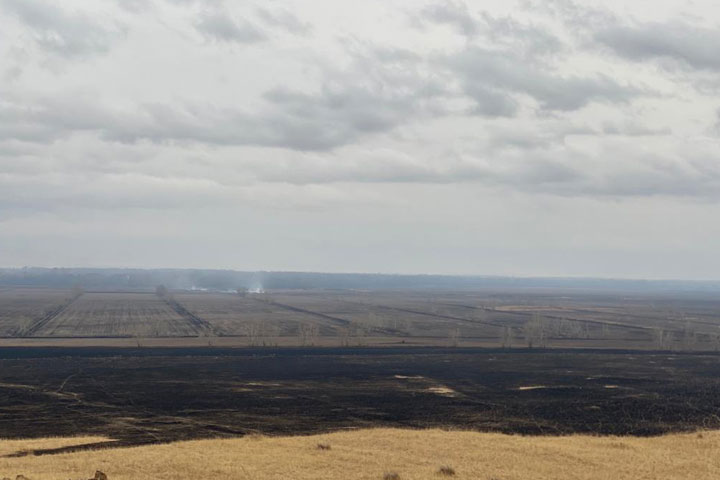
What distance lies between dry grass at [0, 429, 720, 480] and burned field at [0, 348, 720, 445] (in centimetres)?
771

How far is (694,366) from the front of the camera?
129m

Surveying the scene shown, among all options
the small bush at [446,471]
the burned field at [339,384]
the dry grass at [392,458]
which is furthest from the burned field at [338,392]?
the small bush at [446,471]

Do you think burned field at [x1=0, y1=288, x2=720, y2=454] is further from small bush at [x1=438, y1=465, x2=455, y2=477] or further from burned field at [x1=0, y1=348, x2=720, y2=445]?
small bush at [x1=438, y1=465, x2=455, y2=477]

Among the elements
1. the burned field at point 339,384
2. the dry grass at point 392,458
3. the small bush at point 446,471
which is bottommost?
the burned field at point 339,384

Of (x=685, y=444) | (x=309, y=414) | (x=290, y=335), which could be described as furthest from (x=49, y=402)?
(x=290, y=335)

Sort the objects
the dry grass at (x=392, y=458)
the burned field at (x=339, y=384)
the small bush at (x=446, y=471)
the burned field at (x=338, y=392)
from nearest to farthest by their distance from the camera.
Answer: the small bush at (x=446, y=471) → the dry grass at (x=392, y=458) → the burned field at (x=338, y=392) → the burned field at (x=339, y=384)

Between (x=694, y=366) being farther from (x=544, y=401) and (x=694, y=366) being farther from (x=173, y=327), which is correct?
(x=173, y=327)

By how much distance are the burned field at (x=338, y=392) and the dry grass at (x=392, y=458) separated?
7706 millimetres

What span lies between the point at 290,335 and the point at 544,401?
323ft

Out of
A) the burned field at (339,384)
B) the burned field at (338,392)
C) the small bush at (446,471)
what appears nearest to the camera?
the small bush at (446,471)

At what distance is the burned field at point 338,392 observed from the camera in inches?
2827

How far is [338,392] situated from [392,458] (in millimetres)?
43505

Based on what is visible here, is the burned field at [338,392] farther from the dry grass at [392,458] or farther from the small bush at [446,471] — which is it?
the small bush at [446,471]

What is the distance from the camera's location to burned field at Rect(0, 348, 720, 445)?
236ft
